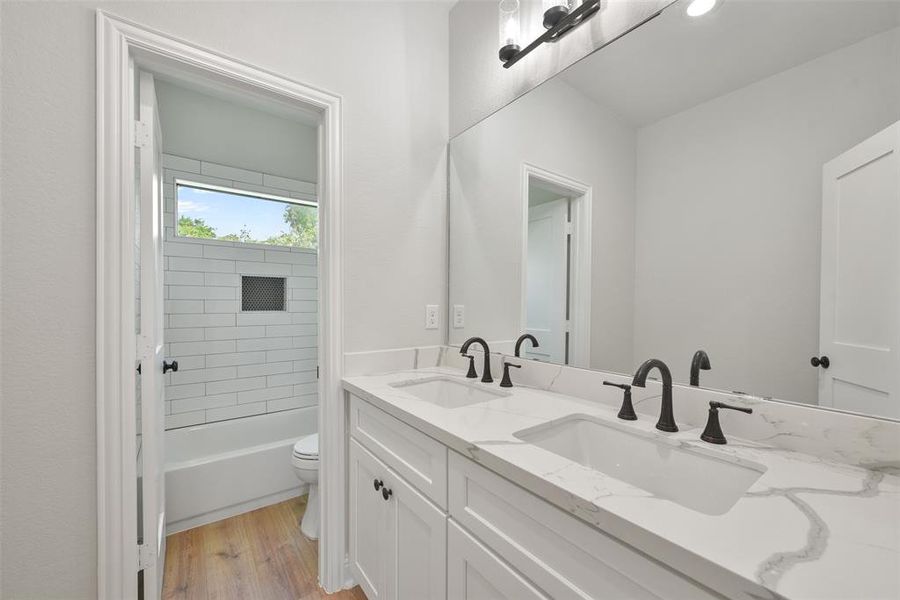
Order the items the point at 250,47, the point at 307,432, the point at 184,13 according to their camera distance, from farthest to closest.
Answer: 1. the point at 307,432
2. the point at 250,47
3. the point at 184,13

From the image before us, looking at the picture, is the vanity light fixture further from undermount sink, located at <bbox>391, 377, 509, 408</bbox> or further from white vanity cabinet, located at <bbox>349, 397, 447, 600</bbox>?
white vanity cabinet, located at <bbox>349, 397, 447, 600</bbox>

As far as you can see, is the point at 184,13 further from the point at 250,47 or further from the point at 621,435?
the point at 621,435

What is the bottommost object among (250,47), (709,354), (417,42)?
(709,354)

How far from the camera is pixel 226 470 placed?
2.09 m

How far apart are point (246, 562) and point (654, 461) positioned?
1.88 meters

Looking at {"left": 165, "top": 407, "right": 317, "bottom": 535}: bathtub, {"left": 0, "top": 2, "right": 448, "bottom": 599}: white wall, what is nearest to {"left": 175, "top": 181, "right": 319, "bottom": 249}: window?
{"left": 165, "top": 407, "right": 317, "bottom": 535}: bathtub

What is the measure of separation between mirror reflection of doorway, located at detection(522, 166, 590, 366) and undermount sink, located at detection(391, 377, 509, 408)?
0.27 meters

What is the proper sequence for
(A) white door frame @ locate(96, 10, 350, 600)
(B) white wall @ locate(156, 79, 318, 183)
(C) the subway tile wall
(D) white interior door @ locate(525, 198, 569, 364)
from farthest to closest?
(C) the subway tile wall
(B) white wall @ locate(156, 79, 318, 183)
(D) white interior door @ locate(525, 198, 569, 364)
(A) white door frame @ locate(96, 10, 350, 600)

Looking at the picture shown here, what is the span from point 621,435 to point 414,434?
1.83 feet

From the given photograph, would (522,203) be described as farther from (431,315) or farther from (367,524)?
(367,524)

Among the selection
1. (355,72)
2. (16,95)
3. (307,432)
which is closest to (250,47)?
(355,72)

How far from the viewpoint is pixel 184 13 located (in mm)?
1226

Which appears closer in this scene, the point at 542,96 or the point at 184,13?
the point at 184,13

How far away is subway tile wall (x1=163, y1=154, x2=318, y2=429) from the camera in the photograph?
250 centimetres
